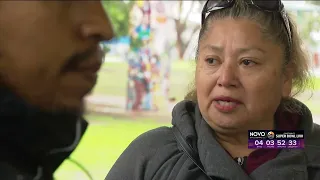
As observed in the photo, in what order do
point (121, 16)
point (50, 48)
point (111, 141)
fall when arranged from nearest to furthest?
point (50, 48)
point (121, 16)
point (111, 141)

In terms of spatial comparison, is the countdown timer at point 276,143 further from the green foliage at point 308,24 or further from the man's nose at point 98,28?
the man's nose at point 98,28

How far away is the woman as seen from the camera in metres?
0.82

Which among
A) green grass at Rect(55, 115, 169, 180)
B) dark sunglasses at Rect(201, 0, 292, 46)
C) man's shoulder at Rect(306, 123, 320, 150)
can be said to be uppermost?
dark sunglasses at Rect(201, 0, 292, 46)

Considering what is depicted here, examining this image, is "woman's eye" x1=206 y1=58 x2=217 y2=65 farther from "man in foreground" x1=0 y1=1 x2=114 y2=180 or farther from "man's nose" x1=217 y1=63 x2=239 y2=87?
"man in foreground" x1=0 y1=1 x2=114 y2=180

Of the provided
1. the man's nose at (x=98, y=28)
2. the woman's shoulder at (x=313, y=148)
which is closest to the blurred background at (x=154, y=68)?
the woman's shoulder at (x=313, y=148)

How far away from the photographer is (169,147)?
885 millimetres

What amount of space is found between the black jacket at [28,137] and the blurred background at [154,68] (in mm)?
579

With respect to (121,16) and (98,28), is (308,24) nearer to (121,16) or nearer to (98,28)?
(121,16)

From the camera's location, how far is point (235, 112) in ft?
2.69

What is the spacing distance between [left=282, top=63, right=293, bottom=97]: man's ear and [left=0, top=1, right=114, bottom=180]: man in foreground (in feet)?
2.12

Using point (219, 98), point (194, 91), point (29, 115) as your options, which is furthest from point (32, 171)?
point (194, 91)

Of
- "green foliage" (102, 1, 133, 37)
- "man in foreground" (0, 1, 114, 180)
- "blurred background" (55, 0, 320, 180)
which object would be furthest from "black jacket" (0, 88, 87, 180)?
"blurred background" (55, 0, 320, 180)
